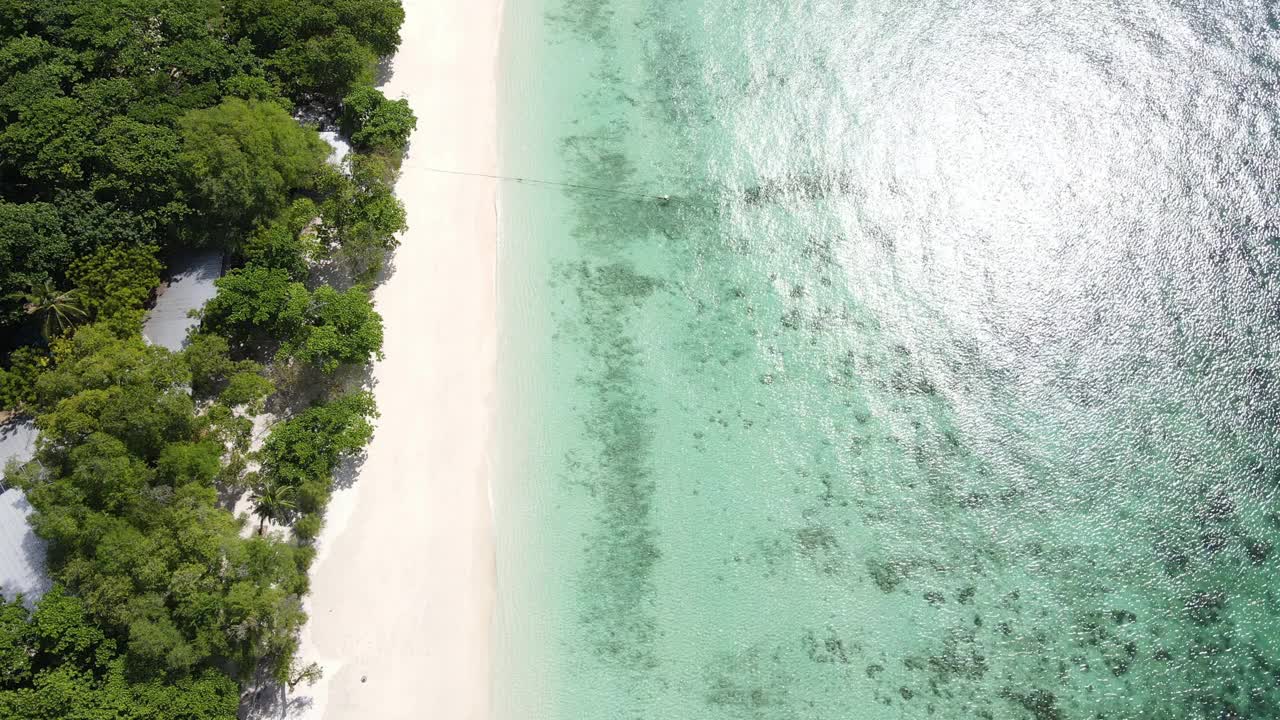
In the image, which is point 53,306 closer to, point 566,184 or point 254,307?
point 254,307

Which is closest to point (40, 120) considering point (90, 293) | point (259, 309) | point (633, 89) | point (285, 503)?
point (90, 293)

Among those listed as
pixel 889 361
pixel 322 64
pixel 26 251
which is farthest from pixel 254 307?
pixel 889 361

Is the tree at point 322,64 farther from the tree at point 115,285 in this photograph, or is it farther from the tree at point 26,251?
the tree at point 26,251

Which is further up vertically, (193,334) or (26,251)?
(26,251)

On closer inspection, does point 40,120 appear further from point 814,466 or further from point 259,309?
point 814,466

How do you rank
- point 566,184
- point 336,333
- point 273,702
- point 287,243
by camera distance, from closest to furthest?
point 273,702 < point 336,333 < point 287,243 < point 566,184

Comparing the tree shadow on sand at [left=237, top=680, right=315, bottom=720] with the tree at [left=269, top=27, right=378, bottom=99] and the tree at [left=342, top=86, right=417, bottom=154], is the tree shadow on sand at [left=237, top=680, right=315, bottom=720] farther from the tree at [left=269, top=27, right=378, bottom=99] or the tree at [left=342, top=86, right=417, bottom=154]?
the tree at [left=269, top=27, right=378, bottom=99]

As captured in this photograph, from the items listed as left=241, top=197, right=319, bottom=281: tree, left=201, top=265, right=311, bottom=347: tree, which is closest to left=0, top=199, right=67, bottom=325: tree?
left=201, top=265, right=311, bottom=347: tree

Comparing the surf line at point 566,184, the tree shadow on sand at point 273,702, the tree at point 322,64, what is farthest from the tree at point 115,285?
the tree shadow on sand at point 273,702
